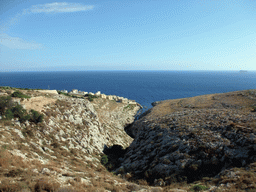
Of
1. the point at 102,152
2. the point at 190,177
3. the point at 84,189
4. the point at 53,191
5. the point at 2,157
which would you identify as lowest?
the point at 102,152

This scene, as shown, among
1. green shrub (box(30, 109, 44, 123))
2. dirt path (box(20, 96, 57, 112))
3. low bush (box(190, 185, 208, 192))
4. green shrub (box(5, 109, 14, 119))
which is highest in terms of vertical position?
dirt path (box(20, 96, 57, 112))

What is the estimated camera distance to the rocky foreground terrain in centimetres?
1036

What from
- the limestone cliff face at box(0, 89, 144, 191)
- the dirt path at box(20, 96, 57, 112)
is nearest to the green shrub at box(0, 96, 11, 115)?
the limestone cliff face at box(0, 89, 144, 191)

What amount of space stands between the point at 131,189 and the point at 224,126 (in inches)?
634

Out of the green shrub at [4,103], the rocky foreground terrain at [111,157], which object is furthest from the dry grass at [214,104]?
the green shrub at [4,103]

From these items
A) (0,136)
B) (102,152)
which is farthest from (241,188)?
(0,136)

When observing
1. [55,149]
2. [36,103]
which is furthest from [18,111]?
[55,149]

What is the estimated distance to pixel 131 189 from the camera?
1106 cm

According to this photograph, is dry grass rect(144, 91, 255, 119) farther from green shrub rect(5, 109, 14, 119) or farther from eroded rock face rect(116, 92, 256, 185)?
green shrub rect(5, 109, 14, 119)

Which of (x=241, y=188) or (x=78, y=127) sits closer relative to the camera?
(x=241, y=188)

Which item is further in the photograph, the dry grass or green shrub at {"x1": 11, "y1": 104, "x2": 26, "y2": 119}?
the dry grass

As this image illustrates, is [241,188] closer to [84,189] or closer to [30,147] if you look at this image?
[84,189]

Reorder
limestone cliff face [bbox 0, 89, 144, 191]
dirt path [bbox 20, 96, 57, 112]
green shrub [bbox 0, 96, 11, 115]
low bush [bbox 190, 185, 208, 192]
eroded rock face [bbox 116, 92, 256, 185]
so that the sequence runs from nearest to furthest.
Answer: low bush [bbox 190, 185, 208, 192]
limestone cliff face [bbox 0, 89, 144, 191]
eroded rock face [bbox 116, 92, 256, 185]
green shrub [bbox 0, 96, 11, 115]
dirt path [bbox 20, 96, 57, 112]

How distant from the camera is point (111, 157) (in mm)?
23578
